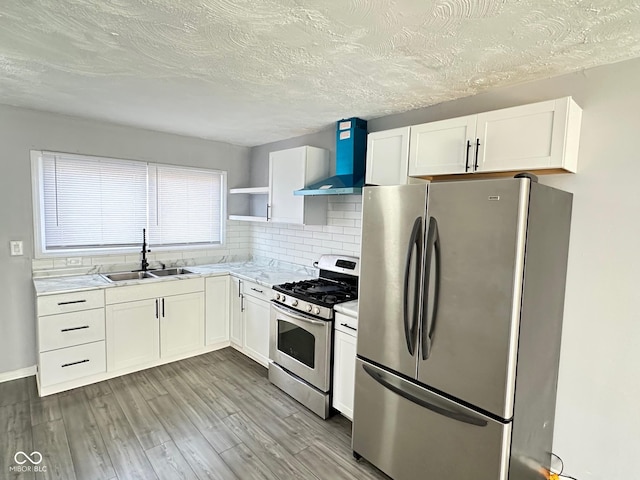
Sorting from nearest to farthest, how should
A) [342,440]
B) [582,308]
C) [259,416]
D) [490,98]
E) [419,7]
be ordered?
[419,7] → [582,308] → [490,98] → [342,440] → [259,416]

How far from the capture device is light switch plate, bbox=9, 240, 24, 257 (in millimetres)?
3010

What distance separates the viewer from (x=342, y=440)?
2426 mm

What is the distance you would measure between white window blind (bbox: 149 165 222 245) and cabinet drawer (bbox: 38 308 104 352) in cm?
113

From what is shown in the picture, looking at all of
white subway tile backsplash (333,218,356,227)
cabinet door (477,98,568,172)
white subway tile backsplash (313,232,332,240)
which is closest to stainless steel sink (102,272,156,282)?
white subway tile backsplash (313,232,332,240)

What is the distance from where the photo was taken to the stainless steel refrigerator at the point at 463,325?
1551 mm

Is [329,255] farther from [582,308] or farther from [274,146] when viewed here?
[582,308]

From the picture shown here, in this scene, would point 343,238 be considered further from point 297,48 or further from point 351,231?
point 297,48

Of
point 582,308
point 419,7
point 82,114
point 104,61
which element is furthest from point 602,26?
point 82,114

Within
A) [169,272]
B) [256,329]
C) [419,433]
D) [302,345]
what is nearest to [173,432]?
[302,345]

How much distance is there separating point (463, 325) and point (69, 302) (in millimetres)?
3081

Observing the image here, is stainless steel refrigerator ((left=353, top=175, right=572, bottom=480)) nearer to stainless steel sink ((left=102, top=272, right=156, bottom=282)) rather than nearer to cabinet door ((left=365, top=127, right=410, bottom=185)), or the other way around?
cabinet door ((left=365, top=127, right=410, bottom=185))

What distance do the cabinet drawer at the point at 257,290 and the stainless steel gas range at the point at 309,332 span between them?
0.19 meters

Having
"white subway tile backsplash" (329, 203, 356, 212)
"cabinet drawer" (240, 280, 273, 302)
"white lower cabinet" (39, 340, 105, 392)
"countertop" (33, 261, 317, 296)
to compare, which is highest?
"white subway tile backsplash" (329, 203, 356, 212)

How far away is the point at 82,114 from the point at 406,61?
117 inches
